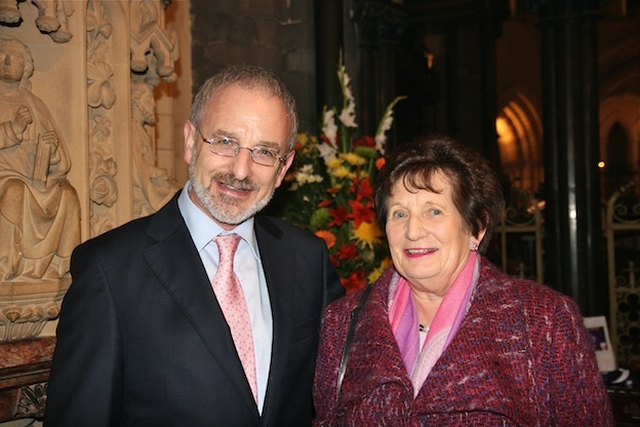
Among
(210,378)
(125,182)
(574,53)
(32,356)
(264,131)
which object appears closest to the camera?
(210,378)

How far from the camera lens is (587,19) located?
6156 millimetres

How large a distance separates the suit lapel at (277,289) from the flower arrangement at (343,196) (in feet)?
4.55

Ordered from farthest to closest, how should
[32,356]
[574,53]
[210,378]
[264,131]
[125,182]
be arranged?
[574,53] → [125,182] → [32,356] → [264,131] → [210,378]

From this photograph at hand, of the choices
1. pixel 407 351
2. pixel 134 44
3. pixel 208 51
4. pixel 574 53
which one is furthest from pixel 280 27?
pixel 407 351

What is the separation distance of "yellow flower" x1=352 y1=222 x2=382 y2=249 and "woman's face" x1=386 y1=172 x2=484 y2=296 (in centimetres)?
150

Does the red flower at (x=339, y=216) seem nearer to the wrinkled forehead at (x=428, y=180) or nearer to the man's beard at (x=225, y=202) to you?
the wrinkled forehead at (x=428, y=180)

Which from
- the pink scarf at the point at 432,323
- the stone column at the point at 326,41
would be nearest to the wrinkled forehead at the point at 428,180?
the pink scarf at the point at 432,323

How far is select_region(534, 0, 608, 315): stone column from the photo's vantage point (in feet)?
19.9

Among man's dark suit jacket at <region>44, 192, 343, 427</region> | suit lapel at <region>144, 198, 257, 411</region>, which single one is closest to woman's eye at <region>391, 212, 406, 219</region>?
man's dark suit jacket at <region>44, 192, 343, 427</region>

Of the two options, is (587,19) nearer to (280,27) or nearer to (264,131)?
(280,27)

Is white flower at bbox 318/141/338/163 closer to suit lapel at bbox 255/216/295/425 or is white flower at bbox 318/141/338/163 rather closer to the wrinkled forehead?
suit lapel at bbox 255/216/295/425

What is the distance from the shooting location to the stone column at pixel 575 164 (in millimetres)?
6074

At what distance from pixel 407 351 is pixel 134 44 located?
206cm

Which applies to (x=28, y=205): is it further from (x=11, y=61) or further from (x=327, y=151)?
(x=327, y=151)
